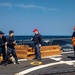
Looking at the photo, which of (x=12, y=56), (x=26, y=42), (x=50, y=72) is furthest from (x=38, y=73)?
(x=26, y=42)

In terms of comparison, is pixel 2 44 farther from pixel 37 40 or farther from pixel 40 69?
pixel 40 69

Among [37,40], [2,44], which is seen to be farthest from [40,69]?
[37,40]

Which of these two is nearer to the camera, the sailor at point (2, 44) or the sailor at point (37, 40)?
the sailor at point (2, 44)

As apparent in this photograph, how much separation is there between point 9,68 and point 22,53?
3.58 m

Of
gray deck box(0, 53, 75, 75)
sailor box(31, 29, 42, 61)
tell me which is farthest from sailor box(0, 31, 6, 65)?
sailor box(31, 29, 42, 61)

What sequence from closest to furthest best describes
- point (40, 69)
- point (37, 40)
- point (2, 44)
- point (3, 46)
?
point (40, 69) → point (2, 44) → point (3, 46) → point (37, 40)

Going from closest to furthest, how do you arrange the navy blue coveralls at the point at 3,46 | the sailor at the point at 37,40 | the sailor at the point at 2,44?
the sailor at the point at 2,44, the navy blue coveralls at the point at 3,46, the sailor at the point at 37,40

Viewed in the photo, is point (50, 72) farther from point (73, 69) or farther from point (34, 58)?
point (34, 58)

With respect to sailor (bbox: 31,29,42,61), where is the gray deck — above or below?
below

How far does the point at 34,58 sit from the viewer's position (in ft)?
54.4

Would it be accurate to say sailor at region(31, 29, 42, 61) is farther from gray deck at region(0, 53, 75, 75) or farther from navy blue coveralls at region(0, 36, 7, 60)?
navy blue coveralls at region(0, 36, 7, 60)

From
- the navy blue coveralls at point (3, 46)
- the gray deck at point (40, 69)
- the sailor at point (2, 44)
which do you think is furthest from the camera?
the navy blue coveralls at point (3, 46)

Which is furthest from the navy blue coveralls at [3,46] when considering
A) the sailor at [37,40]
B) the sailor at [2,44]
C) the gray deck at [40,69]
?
the sailor at [37,40]

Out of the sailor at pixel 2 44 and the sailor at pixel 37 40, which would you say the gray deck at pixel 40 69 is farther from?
the sailor at pixel 37 40
